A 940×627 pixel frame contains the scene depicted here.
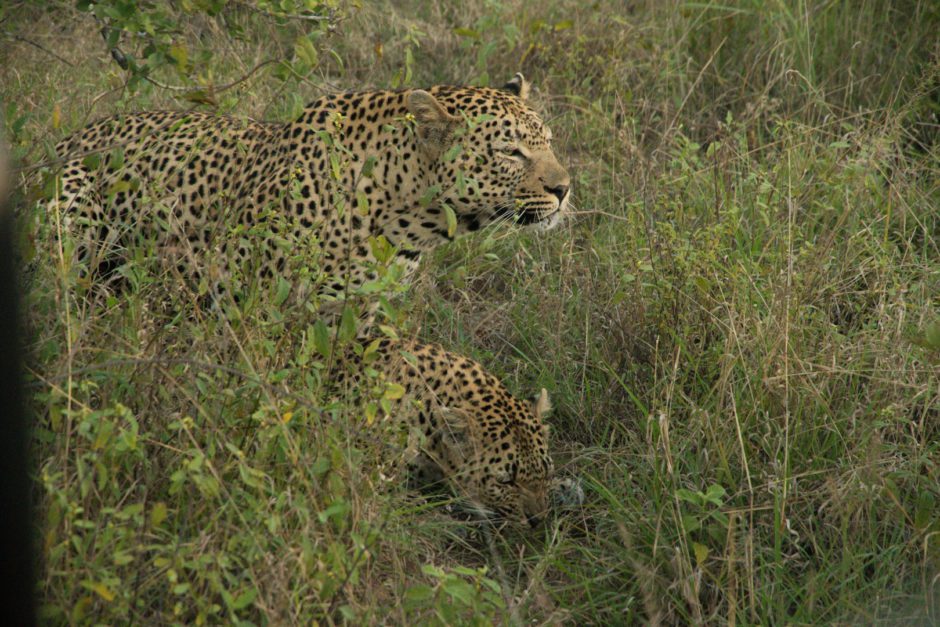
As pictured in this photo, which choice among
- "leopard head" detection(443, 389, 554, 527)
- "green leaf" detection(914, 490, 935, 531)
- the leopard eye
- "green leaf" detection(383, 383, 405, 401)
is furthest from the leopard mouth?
"green leaf" detection(914, 490, 935, 531)

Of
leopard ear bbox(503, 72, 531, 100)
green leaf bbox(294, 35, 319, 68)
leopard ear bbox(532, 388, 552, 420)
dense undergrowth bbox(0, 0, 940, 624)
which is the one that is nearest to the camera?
dense undergrowth bbox(0, 0, 940, 624)

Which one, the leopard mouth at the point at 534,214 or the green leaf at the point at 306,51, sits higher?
the green leaf at the point at 306,51

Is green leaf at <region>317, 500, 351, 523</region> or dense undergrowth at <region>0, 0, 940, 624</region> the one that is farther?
dense undergrowth at <region>0, 0, 940, 624</region>

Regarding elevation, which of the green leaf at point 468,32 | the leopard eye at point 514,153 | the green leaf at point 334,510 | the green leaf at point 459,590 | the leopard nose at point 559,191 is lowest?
the green leaf at point 468,32

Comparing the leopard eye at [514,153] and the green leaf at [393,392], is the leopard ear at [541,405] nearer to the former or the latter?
the leopard eye at [514,153]

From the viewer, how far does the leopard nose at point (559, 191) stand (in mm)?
6059

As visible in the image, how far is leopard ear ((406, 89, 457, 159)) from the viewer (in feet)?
18.9

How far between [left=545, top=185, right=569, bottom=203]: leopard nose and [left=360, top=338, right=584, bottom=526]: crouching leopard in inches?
42.3

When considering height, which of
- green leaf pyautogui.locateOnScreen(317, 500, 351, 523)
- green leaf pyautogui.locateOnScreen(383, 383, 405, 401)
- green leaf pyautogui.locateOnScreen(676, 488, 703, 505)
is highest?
green leaf pyautogui.locateOnScreen(383, 383, 405, 401)

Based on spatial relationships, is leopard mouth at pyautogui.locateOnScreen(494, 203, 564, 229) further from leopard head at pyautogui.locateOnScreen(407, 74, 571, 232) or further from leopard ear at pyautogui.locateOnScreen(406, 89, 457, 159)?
leopard ear at pyautogui.locateOnScreen(406, 89, 457, 159)

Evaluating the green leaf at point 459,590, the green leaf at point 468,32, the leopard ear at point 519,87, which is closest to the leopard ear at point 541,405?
the leopard ear at point 519,87

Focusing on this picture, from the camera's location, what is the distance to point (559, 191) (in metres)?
6.09

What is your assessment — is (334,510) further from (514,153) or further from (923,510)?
(514,153)

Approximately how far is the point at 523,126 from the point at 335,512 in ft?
9.37
